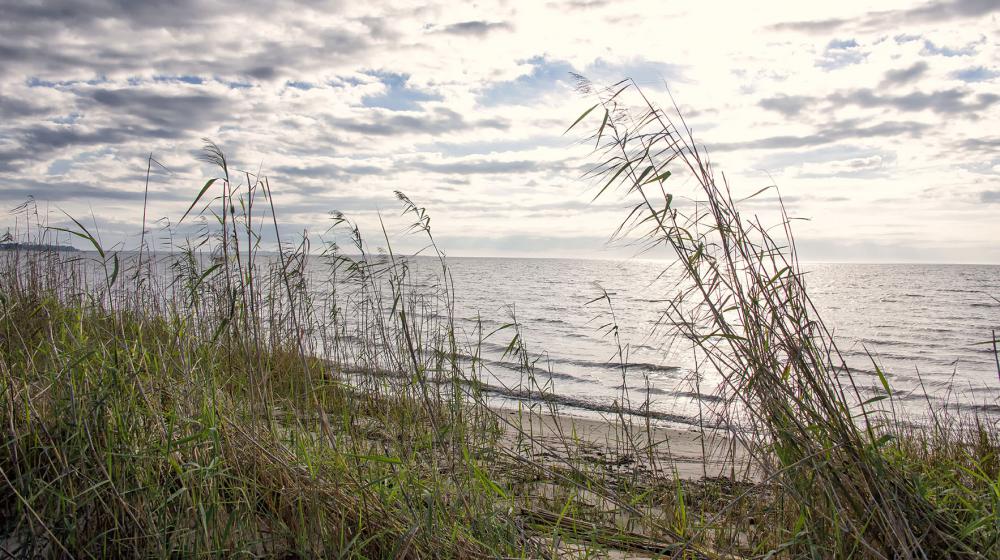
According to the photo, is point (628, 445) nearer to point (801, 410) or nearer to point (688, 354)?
point (801, 410)

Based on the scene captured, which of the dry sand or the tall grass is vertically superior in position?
the tall grass

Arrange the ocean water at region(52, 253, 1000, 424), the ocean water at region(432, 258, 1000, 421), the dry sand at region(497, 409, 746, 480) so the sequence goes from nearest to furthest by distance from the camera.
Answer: the dry sand at region(497, 409, 746, 480)
the ocean water at region(52, 253, 1000, 424)
the ocean water at region(432, 258, 1000, 421)

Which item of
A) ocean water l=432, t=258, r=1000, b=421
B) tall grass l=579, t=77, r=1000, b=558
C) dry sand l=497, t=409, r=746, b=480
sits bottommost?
ocean water l=432, t=258, r=1000, b=421

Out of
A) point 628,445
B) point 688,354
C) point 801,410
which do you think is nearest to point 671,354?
point 688,354

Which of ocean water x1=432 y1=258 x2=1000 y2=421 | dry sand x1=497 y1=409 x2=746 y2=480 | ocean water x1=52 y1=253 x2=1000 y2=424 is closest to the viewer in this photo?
dry sand x1=497 y1=409 x2=746 y2=480

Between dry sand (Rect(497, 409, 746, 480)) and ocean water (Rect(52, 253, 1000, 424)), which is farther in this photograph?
ocean water (Rect(52, 253, 1000, 424))

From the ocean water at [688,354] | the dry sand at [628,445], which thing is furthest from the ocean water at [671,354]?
the dry sand at [628,445]

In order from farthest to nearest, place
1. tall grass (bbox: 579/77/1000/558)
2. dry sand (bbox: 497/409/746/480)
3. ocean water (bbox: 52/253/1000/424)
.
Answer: ocean water (bbox: 52/253/1000/424), dry sand (bbox: 497/409/746/480), tall grass (bbox: 579/77/1000/558)

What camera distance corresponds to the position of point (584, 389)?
12.2 m

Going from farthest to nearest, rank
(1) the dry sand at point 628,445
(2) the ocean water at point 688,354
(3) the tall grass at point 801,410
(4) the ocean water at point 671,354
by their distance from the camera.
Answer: (2) the ocean water at point 688,354
(4) the ocean water at point 671,354
(1) the dry sand at point 628,445
(3) the tall grass at point 801,410

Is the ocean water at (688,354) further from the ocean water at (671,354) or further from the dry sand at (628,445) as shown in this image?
the dry sand at (628,445)

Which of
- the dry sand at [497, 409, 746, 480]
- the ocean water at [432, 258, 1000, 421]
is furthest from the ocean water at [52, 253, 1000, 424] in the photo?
the dry sand at [497, 409, 746, 480]

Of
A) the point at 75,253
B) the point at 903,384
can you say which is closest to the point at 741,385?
the point at 75,253

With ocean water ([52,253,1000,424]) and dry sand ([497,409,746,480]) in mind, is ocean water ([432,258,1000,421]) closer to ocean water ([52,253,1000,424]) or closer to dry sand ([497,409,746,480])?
ocean water ([52,253,1000,424])
